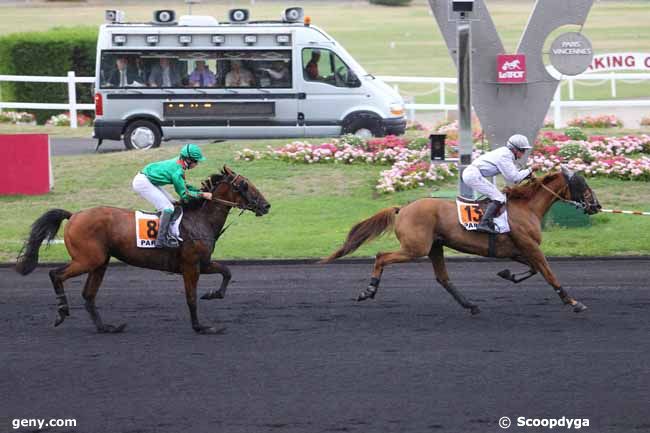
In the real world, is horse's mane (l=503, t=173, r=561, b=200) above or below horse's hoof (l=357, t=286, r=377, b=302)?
above

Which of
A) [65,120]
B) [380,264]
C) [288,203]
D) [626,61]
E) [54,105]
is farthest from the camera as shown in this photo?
[65,120]

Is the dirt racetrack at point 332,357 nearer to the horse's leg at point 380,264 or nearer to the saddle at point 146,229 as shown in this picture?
the horse's leg at point 380,264

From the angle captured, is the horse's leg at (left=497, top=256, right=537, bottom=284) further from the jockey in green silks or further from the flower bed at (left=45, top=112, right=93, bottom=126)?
the flower bed at (left=45, top=112, right=93, bottom=126)

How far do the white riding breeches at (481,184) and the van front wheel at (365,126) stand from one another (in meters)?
11.6

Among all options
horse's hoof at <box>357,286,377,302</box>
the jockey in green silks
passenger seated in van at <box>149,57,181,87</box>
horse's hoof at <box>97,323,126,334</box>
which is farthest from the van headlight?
horse's hoof at <box>97,323,126,334</box>

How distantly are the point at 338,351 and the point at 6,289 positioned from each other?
5.31m

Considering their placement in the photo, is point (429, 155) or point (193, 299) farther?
point (429, 155)

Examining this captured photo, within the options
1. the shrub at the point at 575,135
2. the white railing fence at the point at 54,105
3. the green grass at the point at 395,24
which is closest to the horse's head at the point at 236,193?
the shrub at the point at 575,135

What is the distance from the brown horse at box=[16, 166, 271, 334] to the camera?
11.2 m

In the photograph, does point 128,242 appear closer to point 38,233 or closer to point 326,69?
point 38,233

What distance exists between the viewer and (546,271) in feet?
38.9

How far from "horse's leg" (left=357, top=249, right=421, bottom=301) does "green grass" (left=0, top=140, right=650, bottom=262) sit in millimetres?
3550

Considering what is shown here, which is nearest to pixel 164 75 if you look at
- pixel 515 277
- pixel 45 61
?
pixel 45 61

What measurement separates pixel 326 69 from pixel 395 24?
43503 mm
